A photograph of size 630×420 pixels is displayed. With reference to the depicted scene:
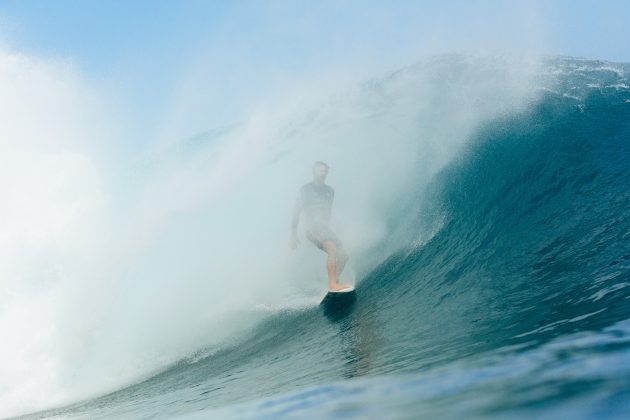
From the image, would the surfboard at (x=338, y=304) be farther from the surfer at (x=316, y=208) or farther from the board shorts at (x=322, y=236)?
the surfer at (x=316, y=208)

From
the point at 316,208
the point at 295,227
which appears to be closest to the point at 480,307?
the point at 316,208

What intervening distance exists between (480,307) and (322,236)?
3.21 meters

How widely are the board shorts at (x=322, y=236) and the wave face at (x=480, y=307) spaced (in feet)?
2.43

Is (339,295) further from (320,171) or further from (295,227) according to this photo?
(320,171)

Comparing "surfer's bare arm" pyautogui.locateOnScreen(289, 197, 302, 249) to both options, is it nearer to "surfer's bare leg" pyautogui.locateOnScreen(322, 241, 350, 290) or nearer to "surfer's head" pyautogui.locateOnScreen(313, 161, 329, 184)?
"surfer's head" pyautogui.locateOnScreen(313, 161, 329, 184)

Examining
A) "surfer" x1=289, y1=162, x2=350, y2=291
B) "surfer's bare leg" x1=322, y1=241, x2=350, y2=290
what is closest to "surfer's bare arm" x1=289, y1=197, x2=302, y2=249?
"surfer" x1=289, y1=162, x2=350, y2=291

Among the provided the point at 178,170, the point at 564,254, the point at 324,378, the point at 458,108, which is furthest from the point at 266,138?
the point at 324,378

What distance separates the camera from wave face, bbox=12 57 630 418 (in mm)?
1744

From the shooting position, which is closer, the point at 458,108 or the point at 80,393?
the point at 80,393

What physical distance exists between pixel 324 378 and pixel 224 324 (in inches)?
159

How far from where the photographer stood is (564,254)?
4.66 meters

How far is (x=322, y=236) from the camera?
675 cm

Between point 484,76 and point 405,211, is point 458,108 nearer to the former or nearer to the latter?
point 484,76

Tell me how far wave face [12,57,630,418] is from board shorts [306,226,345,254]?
74cm
